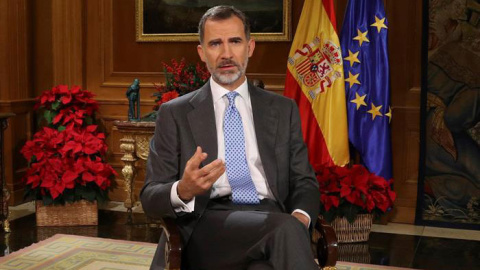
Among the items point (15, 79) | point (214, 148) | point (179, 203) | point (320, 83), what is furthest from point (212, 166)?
point (15, 79)

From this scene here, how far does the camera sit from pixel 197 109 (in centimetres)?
278

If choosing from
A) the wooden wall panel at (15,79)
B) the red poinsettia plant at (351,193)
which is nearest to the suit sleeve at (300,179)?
the red poinsettia plant at (351,193)

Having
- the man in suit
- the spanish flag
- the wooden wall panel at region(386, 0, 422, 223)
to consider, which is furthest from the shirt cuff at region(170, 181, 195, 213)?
the wooden wall panel at region(386, 0, 422, 223)

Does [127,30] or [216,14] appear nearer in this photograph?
[216,14]

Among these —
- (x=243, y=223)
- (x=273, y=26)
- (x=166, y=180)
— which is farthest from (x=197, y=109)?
(x=273, y=26)

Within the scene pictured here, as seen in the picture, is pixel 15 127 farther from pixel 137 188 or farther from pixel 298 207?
pixel 298 207

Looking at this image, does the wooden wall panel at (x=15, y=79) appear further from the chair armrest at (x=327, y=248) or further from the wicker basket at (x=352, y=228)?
the chair armrest at (x=327, y=248)

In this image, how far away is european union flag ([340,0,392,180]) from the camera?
526cm

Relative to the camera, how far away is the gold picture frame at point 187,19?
19.1 feet

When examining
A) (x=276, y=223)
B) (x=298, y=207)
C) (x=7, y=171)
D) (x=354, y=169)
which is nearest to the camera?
(x=276, y=223)

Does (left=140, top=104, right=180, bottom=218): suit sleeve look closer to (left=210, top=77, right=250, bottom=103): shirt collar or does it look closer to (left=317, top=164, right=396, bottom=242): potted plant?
(left=210, top=77, right=250, bottom=103): shirt collar

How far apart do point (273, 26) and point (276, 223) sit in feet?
12.4

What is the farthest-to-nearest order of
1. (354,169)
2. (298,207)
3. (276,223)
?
(354,169)
(298,207)
(276,223)

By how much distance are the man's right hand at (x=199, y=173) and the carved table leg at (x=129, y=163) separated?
131 inches
